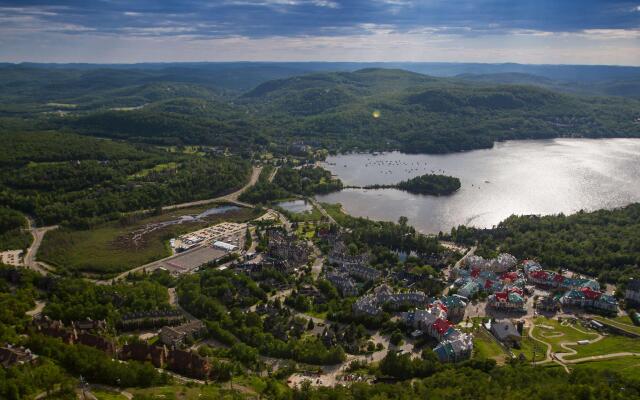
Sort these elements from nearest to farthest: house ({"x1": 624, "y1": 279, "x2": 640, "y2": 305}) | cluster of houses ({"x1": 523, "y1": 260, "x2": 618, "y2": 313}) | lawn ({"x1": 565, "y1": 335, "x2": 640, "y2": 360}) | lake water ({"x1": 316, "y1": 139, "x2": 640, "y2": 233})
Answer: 1. lawn ({"x1": 565, "y1": 335, "x2": 640, "y2": 360})
2. cluster of houses ({"x1": 523, "y1": 260, "x2": 618, "y2": 313})
3. house ({"x1": 624, "y1": 279, "x2": 640, "y2": 305})
4. lake water ({"x1": 316, "y1": 139, "x2": 640, "y2": 233})

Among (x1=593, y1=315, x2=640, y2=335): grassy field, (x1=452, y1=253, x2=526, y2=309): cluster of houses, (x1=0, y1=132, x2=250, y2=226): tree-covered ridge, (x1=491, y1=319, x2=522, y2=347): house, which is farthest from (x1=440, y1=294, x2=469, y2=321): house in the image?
(x1=0, y1=132, x2=250, y2=226): tree-covered ridge

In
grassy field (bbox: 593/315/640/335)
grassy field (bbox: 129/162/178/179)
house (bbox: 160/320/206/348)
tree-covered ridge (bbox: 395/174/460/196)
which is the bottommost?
grassy field (bbox: 593/315/640/335)

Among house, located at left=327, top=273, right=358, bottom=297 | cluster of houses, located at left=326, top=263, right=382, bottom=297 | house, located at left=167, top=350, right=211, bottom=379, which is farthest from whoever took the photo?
cluster of houses, located at left=326, top=263, right=382, bottom=297

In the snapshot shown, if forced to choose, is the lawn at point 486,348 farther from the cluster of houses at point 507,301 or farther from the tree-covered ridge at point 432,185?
the tree-covered ridge at point 432,185

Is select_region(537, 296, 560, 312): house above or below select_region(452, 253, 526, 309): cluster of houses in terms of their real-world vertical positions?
below

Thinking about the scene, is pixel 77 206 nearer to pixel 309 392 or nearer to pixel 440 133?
pixel 309 392

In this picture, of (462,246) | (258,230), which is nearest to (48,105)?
(258,230)

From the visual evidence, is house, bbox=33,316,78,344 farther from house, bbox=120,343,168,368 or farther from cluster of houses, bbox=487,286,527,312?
cluster of houses, bbox=487,286,527,312

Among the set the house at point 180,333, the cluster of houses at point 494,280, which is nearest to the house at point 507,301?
the cluster of houses at point 494,280
